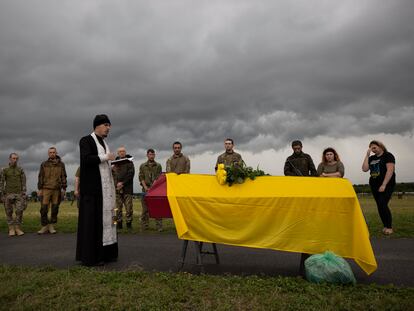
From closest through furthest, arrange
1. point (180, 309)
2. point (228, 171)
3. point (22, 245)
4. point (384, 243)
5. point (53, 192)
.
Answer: point (180, 309) < point (228, 171) < point (384, 243) < point (22, 245) < point (53, 192)

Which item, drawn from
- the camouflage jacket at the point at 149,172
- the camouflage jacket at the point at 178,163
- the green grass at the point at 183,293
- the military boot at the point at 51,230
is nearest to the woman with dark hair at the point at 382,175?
the camouflage jacket at the point at 178,163

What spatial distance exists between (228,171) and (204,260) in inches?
85.9

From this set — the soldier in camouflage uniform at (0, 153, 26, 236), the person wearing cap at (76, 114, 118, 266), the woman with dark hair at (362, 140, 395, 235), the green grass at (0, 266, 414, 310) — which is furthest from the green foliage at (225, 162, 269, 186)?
the soldier in camouflage uniform at (0, 153, 26, 236)

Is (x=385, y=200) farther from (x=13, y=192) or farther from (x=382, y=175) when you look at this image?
(x=13, y=192)

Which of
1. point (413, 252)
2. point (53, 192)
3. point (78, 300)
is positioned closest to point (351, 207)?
point (413, 252)

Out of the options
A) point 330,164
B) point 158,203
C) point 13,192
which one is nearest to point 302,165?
point 330,164

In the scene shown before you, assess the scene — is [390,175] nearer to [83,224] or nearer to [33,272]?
[83,224]

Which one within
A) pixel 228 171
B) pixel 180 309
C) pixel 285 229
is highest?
pixel 228 171

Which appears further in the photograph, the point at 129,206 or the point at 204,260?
the point at 129,206

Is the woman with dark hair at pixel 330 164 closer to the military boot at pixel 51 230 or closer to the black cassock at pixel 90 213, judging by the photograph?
the black cassock at pixel 90 213

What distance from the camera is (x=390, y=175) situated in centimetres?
912

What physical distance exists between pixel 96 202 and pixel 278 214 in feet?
11.1

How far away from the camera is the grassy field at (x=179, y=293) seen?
4090 millimetres

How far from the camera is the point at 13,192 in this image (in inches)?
431
